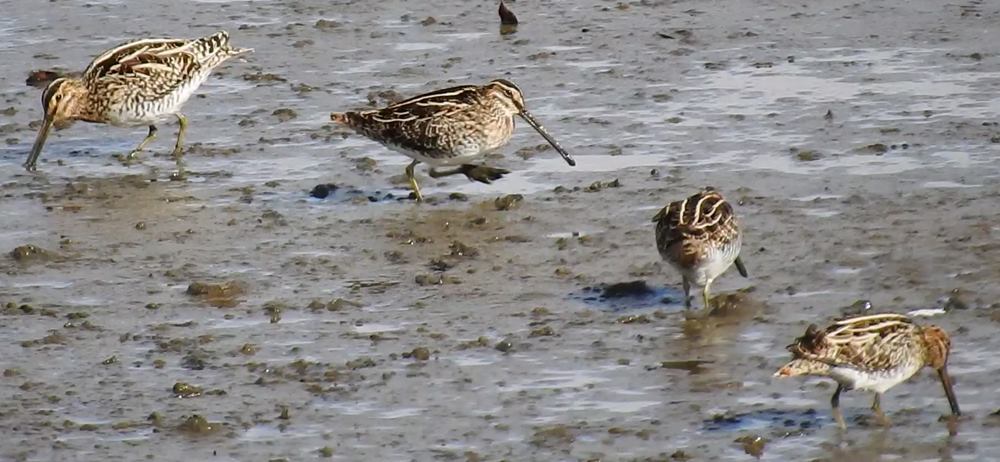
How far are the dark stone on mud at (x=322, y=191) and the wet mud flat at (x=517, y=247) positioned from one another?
0.04 meters

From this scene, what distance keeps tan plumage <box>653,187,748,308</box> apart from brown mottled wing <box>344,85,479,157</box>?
229 centimetres

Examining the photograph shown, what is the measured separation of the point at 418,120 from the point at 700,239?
2.87 metres

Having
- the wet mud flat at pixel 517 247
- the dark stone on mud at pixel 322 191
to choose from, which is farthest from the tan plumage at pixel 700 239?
the dark stone on mud at pixel 322 191

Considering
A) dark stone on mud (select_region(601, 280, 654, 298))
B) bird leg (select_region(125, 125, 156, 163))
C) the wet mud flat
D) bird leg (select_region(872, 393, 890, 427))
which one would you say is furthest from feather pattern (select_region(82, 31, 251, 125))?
bird leg (select_region(872, 393, 890, 427))

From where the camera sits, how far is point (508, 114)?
475 inches

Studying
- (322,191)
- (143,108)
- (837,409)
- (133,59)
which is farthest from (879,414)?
(133,59)

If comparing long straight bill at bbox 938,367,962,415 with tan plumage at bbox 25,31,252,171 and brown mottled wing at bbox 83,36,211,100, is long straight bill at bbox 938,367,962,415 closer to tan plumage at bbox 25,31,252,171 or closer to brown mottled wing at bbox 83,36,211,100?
tan plumage at bbox 25,31,252,171

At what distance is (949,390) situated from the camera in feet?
26.7

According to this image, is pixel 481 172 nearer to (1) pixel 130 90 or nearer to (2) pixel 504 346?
(1) pixel 130 90

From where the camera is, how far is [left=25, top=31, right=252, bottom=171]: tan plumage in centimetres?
1291

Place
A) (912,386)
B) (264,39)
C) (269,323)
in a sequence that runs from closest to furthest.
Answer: (912,386) → (269,323) → (264,39)

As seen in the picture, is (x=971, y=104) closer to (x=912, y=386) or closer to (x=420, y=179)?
Answer: (x=420, y=179)

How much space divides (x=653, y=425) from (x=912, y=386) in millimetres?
1208

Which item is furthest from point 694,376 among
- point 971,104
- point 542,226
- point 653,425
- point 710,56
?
point 710,56
